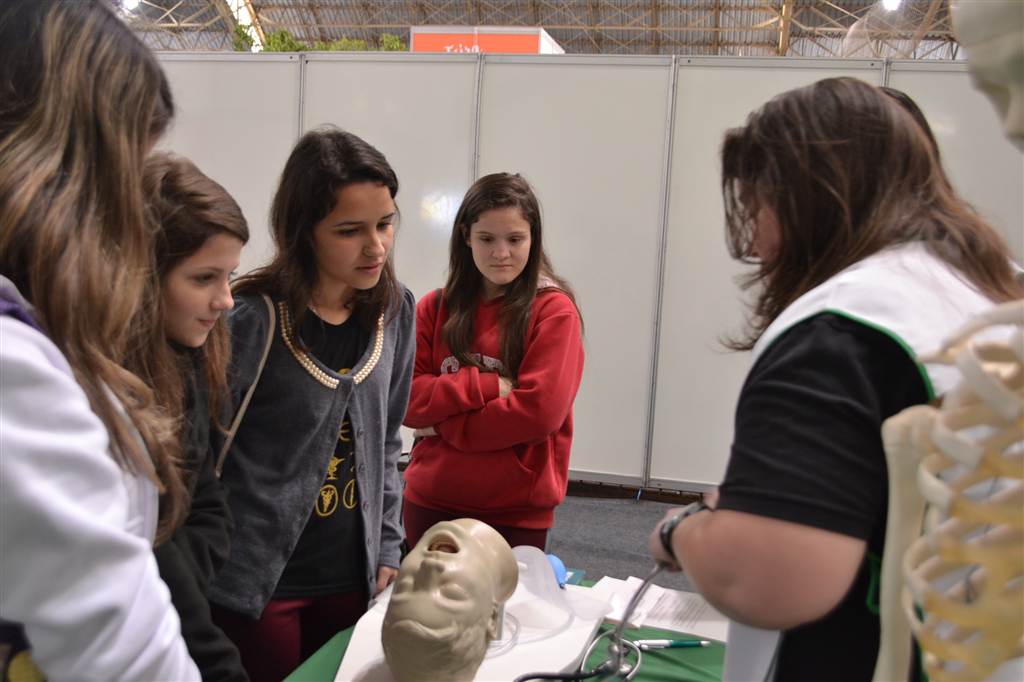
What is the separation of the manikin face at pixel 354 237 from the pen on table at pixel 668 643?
2.80 feet

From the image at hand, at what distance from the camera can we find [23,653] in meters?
0.68

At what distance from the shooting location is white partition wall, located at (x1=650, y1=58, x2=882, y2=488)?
4074 millimetres

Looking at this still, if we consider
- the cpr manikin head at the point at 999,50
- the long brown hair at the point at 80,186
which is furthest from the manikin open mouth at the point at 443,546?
the cpr manikin head at the point at 999,50

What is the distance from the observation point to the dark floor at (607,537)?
346cm

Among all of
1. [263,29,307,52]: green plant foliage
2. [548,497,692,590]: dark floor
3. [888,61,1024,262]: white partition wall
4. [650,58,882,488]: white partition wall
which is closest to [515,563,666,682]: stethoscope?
[548,497,692,590]: dark floor

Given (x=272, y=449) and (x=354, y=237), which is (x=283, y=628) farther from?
(x=354, y=237)

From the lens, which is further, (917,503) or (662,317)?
(662,317)

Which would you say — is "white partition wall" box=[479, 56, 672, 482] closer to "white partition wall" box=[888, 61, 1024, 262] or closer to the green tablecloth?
"white partition wall" box=[888, 61, 1024, 262]

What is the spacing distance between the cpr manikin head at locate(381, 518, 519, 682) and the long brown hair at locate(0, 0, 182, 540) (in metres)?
0.54

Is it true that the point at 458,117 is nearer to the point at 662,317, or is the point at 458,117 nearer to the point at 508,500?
the point at 662,317

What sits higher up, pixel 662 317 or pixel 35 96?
pixel 35 96

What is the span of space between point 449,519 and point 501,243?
0.71 m

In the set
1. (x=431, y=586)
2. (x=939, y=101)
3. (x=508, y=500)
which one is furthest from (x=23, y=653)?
(x=939, y=101)

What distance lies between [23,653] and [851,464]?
751 millimetres
